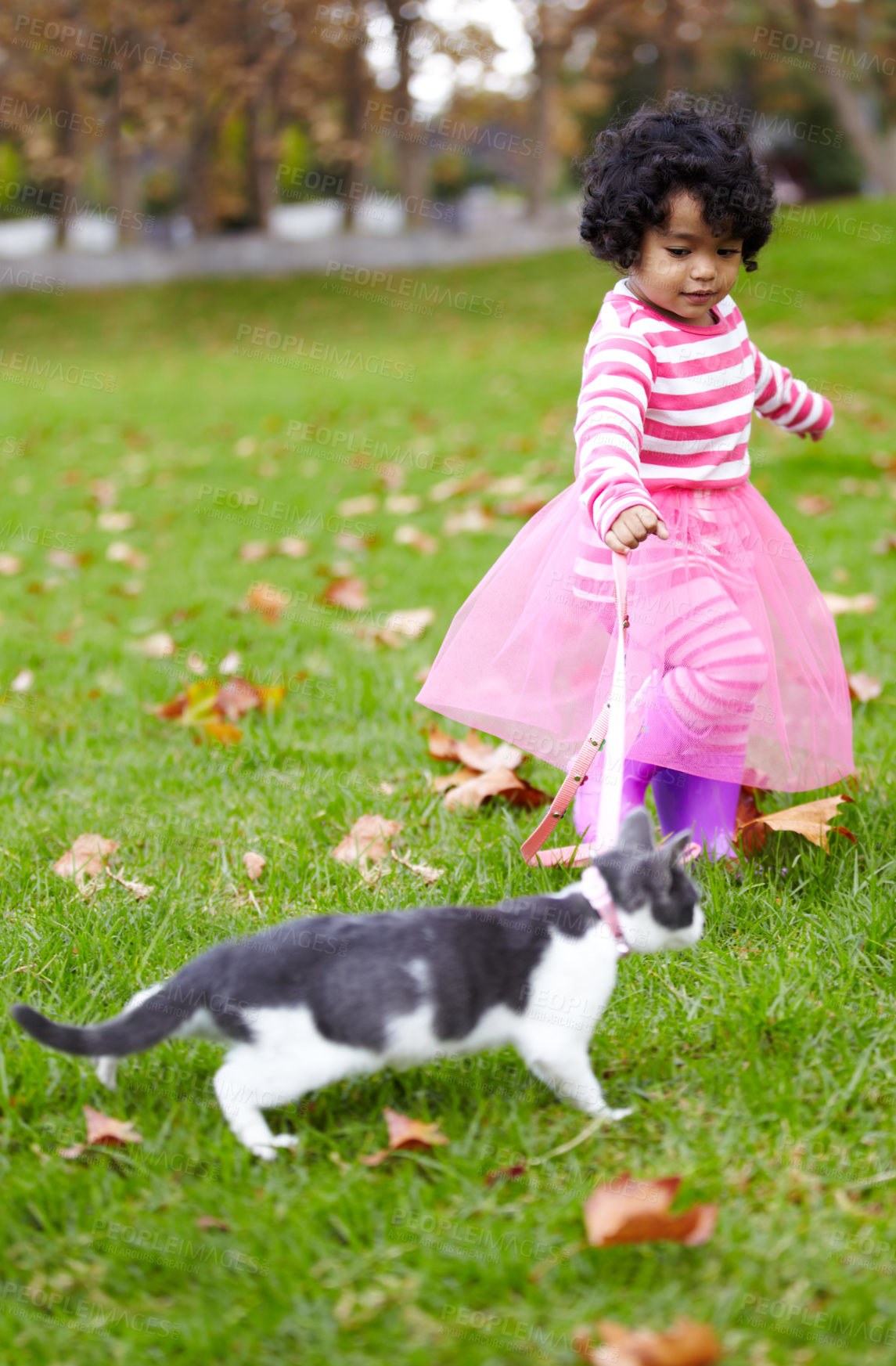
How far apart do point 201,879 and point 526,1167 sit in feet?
3.58

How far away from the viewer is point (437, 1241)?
1479 millimetres

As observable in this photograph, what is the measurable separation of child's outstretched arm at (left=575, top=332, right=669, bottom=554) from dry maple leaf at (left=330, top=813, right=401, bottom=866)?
2.77 feet

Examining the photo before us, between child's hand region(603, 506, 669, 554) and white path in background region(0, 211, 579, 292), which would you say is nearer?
child's hand region(603, 506, 669, 554)

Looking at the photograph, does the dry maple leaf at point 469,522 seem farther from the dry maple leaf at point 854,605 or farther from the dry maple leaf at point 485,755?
the dry maple leaf at point 485,755

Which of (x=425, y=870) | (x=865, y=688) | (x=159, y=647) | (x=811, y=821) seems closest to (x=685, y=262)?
(x=811, y=821)

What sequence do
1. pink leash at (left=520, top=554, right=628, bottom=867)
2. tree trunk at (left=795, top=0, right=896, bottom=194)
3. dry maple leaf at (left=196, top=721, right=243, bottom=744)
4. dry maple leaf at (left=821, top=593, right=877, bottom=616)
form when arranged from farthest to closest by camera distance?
tree trunk at (left=795, top=0, right=896, bottom=194)
dry maple leaf at (left=821, top=593, right=877, bottom=616)
dry maple leaf at (left=196, top=721, right=243, bottom=744)
pink leash at (left=520, top=554, right=628, bottom=867)

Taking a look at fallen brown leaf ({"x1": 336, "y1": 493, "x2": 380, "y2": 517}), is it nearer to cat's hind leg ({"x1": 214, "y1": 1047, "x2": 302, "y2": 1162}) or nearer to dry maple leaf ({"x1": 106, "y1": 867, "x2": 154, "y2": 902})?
dry maple leaf ({"x1": 106, "y1": 867, "x2": 154, "y2": 902})

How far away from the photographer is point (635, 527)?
1.98m

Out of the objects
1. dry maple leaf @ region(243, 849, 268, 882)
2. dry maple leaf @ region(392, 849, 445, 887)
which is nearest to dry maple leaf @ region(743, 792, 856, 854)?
dry maple leaf @ region(392, 849, 445, 887)

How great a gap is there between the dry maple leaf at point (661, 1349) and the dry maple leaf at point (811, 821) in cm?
123

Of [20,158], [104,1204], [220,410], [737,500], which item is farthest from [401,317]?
[20,158]

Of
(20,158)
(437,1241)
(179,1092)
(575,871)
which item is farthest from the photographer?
(20,158)

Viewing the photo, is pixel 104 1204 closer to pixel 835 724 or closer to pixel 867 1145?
pixel 867 1145

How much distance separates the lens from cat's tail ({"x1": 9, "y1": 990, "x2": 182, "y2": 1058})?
1570 millimetres
